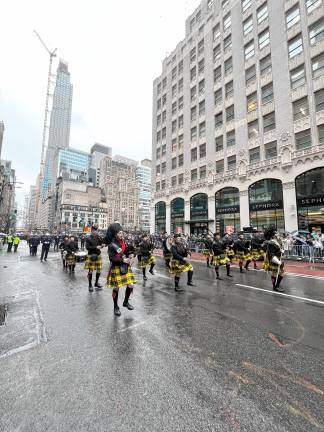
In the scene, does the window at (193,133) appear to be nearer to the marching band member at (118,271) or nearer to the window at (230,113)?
the window at (230,113)

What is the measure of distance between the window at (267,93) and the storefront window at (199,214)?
1247cm

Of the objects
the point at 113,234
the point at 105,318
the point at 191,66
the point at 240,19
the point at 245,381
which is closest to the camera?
the point at 245,381

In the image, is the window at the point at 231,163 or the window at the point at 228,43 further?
the window at the point at 228,43

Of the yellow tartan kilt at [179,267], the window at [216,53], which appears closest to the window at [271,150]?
the window at [216,53]

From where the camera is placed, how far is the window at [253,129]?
78.4 ft

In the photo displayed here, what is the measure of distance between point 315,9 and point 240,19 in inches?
370

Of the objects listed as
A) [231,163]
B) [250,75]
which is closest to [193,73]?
[250,75]

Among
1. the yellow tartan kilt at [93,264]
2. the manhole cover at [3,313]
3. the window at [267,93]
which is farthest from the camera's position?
the window at [267,93]

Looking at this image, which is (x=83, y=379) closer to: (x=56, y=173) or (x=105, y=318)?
(x=105, y=318)

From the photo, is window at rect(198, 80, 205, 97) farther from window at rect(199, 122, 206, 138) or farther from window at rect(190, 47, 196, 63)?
window at rect(190, 47, 196, 63)

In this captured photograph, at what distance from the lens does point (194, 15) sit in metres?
34.8

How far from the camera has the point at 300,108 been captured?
2075 centimetres

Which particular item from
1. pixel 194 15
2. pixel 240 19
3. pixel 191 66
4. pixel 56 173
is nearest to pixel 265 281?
pixel 240 19

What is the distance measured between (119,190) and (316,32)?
428ft
